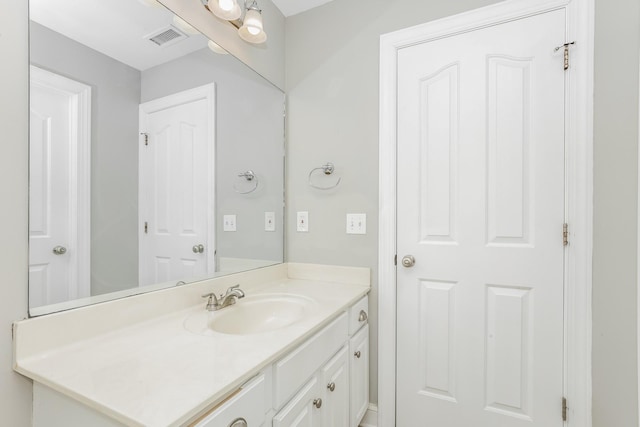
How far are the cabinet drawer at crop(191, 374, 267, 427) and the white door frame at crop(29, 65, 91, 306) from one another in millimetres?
630

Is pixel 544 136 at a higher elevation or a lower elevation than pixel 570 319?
higher

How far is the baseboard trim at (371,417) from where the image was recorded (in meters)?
1.61

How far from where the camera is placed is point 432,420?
1.51 m

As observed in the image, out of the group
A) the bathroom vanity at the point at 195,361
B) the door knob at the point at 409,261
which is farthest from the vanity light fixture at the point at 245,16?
the door knob at the point at 409,261

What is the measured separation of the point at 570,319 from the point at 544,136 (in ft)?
2.67

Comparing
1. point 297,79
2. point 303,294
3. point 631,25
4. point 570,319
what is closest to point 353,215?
point 303,294

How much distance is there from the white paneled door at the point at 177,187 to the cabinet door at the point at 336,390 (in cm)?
71

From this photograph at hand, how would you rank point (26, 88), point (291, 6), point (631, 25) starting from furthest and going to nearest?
point (291, 6)
point (631, 25)
point (26, 88)

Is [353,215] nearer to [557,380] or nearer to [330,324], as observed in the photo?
[330,324]

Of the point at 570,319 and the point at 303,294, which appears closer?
the point at 570,319

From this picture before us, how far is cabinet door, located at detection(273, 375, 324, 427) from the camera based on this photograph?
34.9 inches

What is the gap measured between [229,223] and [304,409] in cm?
93

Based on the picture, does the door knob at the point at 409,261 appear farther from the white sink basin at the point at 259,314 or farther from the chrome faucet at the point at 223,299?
the chrome faucet at the point at 223,299

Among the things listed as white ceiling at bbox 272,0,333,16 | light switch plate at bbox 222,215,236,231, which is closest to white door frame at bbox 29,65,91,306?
light switch plate at bbox 222,215,236,231
